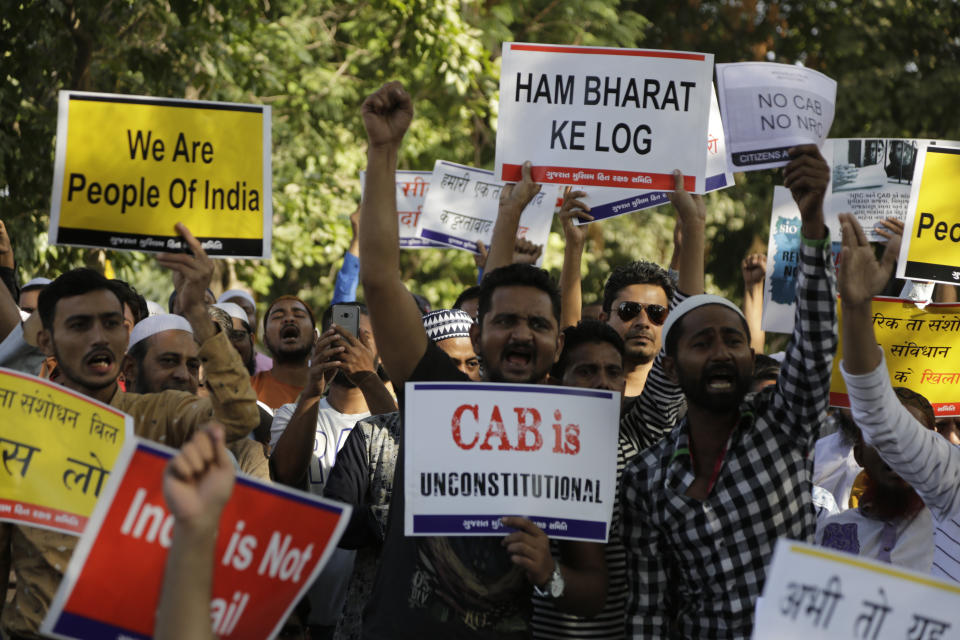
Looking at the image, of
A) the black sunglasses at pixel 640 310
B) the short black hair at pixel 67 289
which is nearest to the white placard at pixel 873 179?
the black sunglasses at pixel 640 310

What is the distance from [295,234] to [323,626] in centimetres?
969

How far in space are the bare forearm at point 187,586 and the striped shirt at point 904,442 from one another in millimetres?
2006

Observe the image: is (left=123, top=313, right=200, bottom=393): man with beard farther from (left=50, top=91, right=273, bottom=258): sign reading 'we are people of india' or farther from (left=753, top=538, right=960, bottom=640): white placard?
(left=753, top=538, right=960, bottom=640): white placard

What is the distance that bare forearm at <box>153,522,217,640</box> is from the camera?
269cm

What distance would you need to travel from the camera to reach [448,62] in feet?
39.6

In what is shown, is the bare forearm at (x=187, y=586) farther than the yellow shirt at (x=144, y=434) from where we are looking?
No

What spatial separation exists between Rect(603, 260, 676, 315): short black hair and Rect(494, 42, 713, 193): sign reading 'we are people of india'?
54 centimetres

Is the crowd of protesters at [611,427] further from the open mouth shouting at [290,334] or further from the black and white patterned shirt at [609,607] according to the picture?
the open mouth shouting at [290,334]

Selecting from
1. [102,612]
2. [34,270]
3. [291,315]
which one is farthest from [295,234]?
[102,612]

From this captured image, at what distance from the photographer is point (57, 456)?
12.3ft

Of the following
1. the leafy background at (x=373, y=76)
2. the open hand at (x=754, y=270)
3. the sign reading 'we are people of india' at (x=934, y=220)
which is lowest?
the open hand at (x=754, y=270)

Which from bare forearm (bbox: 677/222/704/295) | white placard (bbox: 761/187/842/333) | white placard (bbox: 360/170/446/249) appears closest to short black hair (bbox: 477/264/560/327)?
bare forearm (bbox: 677/222/704/295)

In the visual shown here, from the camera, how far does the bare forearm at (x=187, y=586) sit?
8.82 ft

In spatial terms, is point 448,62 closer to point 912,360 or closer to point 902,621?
point 912,360
